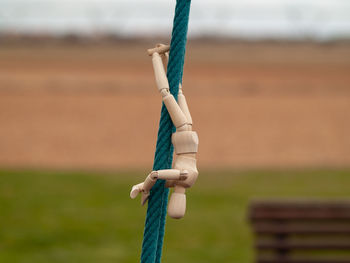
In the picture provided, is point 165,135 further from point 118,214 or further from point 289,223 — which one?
point 118,214

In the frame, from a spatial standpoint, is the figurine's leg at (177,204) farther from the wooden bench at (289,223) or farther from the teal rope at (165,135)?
the wooden bench at (289,223)

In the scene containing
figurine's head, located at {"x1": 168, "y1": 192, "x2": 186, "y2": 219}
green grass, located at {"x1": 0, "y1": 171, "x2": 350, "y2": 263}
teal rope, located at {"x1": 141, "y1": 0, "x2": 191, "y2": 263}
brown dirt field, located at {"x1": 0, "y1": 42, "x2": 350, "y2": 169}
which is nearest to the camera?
figurine's head, located at {"x1": 168, "y1": 192, "x2": 186, "y2": 219}

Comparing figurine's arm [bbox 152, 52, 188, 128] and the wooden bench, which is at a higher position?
the wooden bench

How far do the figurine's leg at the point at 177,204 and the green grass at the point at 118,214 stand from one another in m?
4.33

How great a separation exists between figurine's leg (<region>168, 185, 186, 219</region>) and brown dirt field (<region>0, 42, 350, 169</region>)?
34.1ft

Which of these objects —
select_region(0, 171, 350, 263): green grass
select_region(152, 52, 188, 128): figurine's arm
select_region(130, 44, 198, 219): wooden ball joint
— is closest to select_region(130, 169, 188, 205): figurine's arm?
select_region(130, 44, 198, 219): wooden ball joint

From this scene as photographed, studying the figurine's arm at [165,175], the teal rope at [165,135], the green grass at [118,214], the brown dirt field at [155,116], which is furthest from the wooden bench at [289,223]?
the brown dirt field at [155,116]

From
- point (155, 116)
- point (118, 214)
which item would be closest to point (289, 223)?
point (118, 214)

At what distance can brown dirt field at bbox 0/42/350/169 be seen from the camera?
12.9 m

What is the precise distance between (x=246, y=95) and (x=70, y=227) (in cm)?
1648

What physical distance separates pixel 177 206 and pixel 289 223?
314 centimetres

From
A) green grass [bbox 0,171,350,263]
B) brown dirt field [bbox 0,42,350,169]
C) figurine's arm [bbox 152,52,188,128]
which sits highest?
brown dirt field [bbox 0,42,350,169]

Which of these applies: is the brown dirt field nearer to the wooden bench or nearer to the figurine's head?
the wooden bench

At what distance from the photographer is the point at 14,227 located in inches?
269
